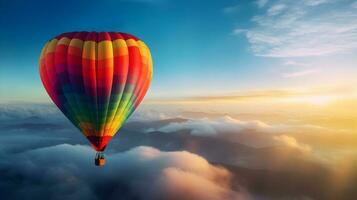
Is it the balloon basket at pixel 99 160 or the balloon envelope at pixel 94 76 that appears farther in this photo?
the balloon envelope at pixel 94 76

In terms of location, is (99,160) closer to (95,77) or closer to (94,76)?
(95,77)

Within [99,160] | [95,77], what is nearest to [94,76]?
[95,77]

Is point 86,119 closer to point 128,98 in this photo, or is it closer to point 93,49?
point 128,98

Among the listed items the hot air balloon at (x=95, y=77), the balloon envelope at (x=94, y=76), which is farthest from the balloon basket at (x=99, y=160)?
the balloon envelope at (x=94, y=76)

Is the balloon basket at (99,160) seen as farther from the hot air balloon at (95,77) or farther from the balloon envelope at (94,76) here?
the balloon envelope at (94,76)

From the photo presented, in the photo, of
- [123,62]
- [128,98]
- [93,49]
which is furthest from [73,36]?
[128,98]

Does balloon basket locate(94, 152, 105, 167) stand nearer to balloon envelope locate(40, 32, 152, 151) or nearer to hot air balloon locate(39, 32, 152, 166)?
hot air balloon locate(39, 32, 152, 166)

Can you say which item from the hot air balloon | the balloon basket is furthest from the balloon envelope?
the balloon basket
